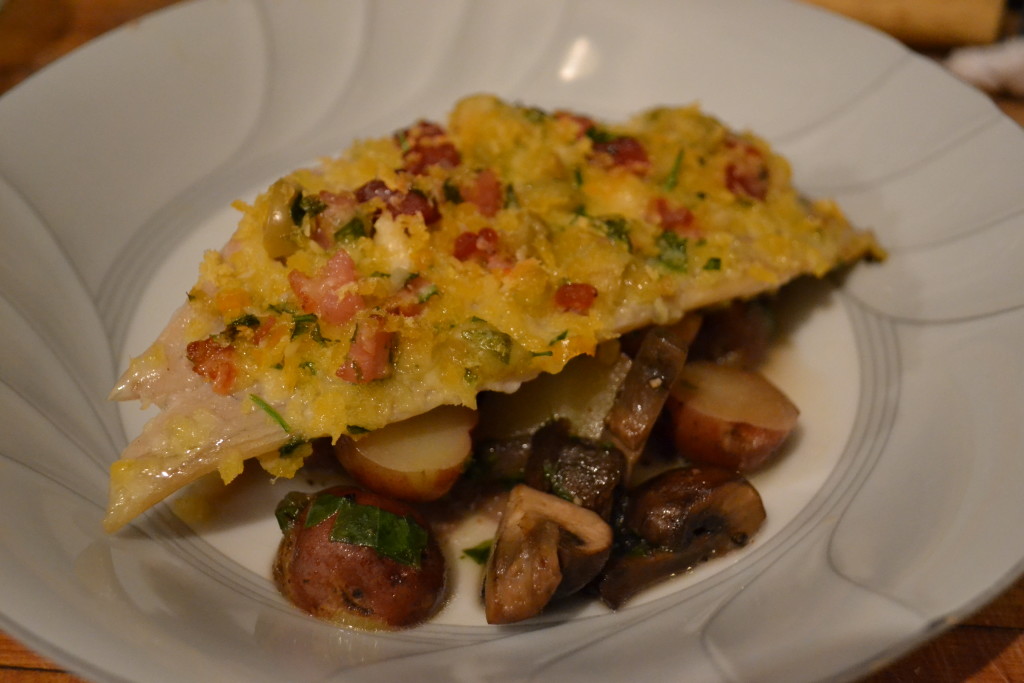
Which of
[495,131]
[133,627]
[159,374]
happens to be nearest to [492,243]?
[495,131]

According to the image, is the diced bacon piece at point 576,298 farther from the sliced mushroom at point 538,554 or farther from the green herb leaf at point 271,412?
the green herb leaf at point 271,412

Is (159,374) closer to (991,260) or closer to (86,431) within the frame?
(86,431)

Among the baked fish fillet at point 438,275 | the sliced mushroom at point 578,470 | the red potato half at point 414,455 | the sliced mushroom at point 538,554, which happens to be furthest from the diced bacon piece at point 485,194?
the sliced mushroom at point 538,554

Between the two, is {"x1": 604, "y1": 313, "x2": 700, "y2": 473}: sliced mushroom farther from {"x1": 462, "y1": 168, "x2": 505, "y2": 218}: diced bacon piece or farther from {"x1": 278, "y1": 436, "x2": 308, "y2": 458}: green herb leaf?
{"x1": 278, "y1": 436, "x2": 308, "y2": 458}: green herb leaf

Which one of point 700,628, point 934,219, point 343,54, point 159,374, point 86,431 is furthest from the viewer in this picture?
point 343,54

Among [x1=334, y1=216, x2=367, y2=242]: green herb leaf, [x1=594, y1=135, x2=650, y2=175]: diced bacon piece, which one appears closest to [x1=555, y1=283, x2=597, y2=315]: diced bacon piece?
[x1=334, y1=216, x2=367, y2=242]: green herb leaf

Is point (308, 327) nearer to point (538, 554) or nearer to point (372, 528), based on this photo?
point (372, 528)
